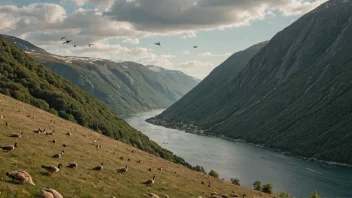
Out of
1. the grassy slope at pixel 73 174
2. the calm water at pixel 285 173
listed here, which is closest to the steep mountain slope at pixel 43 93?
the calm water at pixel 285 173

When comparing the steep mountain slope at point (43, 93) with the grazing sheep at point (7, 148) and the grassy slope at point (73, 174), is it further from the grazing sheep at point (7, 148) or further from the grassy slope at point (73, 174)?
the grazing sheep at point (7, 148)

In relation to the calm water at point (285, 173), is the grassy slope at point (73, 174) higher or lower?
higher

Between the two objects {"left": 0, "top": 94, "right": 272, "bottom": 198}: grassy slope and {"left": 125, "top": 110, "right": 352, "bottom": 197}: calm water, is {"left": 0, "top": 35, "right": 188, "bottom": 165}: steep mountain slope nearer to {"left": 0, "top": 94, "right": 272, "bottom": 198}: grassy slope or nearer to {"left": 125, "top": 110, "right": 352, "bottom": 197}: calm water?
{"left": 125, "top": 110, "right": 352, "bottom": 197}: calm water

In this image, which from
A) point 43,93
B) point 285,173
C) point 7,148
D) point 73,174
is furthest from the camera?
point 285,173

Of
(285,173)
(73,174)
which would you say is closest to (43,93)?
(73,174)

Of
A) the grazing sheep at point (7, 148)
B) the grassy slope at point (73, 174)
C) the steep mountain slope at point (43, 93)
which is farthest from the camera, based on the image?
the steep mountain slope at point (43, 93)

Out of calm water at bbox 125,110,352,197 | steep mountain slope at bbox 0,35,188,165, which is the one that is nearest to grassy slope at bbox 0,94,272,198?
steep mountain slope at bbox 0,35,188,165

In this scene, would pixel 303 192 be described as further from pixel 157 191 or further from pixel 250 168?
pixel 157 191

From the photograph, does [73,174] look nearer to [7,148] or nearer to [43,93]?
[7,148]

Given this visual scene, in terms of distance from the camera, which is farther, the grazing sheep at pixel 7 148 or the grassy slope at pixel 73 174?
the grazing sheep at pixel 7 148

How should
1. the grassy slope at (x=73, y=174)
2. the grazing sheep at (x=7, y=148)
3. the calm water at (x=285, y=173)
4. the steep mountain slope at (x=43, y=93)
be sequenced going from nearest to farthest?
the grassy slope at (x=73, y=174) → the grazing sheep at (x=7, y=148) → the steep mountain slope at (x=43, y=93) → the calm water at (x=285, y=173)

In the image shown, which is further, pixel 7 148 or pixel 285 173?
pixel 285 173

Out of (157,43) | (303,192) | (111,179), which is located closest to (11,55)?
(157,43)
